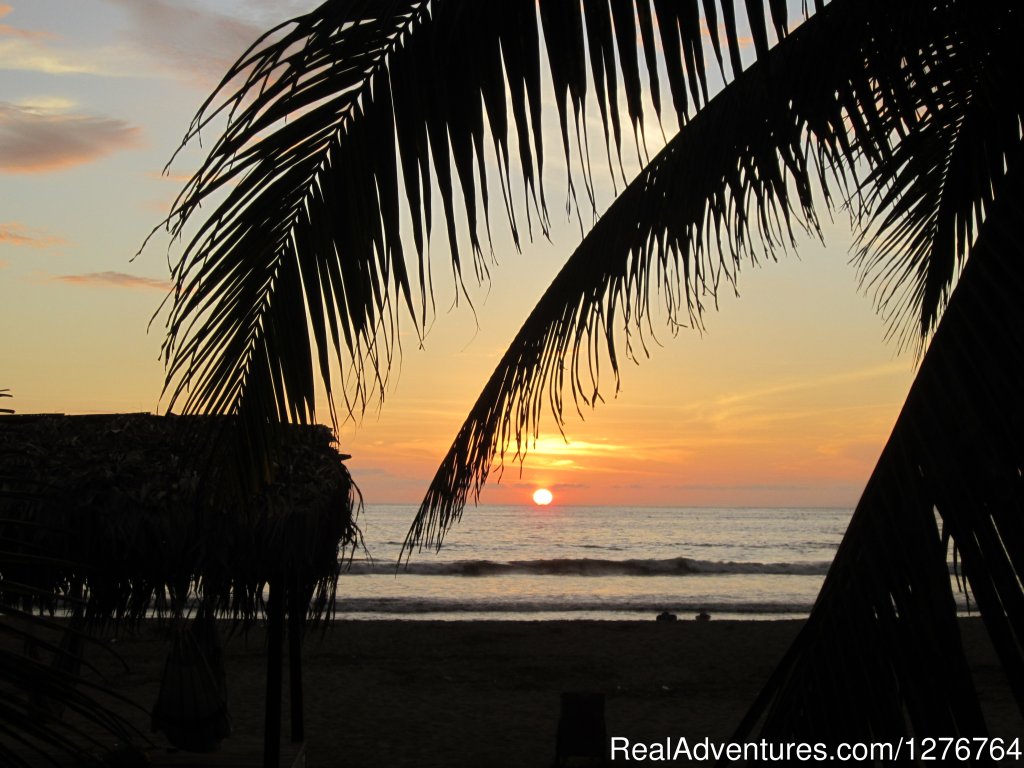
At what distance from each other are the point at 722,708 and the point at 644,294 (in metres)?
8.28

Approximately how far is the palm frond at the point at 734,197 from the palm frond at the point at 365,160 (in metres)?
1.23

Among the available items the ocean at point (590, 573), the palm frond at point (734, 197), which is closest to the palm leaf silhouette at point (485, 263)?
the palm frond at point (734, 197)

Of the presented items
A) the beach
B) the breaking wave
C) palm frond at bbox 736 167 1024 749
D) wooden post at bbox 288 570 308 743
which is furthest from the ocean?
palm frond at bbox 736 167 1024 749

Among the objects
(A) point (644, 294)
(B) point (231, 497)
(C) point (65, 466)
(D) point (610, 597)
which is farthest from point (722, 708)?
(D) point (610, 597)

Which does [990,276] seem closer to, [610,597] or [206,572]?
[206,572]

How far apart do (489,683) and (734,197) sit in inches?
398

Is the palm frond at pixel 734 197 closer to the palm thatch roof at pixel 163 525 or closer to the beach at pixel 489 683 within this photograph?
the palm thatch roof at pixel 163 525

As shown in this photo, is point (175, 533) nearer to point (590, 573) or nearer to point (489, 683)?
point (489, 683)

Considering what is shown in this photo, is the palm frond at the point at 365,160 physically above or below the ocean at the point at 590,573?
below

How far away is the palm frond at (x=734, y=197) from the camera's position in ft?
8.13

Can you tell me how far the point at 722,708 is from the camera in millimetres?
10352

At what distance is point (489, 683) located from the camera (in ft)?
39.2

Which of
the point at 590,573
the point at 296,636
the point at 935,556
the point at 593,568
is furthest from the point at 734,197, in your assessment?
the point at 593,568

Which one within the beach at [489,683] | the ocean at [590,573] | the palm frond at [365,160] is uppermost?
the ocean at [590,573]
